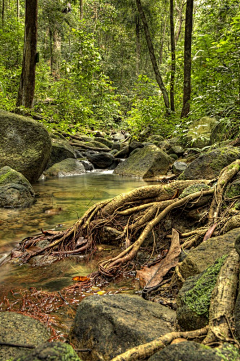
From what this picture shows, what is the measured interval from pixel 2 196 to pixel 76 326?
5860mm

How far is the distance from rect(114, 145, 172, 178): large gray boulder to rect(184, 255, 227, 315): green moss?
35.3 feet

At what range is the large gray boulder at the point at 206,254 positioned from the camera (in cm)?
240

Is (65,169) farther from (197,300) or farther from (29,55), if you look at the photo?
(197,300)

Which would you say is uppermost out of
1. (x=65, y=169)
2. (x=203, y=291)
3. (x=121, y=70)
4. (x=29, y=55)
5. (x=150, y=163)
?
(x=121, y=70)

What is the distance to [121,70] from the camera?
1377 inches

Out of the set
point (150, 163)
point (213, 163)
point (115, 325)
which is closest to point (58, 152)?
point (150, 163)

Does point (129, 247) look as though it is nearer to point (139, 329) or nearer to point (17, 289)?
point (17, 289)

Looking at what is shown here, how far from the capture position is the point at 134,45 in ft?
117

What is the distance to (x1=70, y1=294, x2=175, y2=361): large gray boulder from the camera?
1901mm

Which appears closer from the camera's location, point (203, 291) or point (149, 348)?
point (149, 348)

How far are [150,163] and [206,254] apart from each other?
418 inches

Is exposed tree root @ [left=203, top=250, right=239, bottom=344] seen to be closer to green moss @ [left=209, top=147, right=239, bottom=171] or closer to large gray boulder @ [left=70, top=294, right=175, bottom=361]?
large gray boulder @ [left=70, top=294, right=175, bottom=361]

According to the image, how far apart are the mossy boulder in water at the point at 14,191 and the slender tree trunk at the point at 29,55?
4.13m

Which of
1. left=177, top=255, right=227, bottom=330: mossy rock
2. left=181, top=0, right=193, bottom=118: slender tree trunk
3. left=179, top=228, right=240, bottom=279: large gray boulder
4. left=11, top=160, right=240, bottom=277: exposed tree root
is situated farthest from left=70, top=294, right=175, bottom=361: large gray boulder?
left=181, top=0, right=193, bottom=118: slender tree trunk
